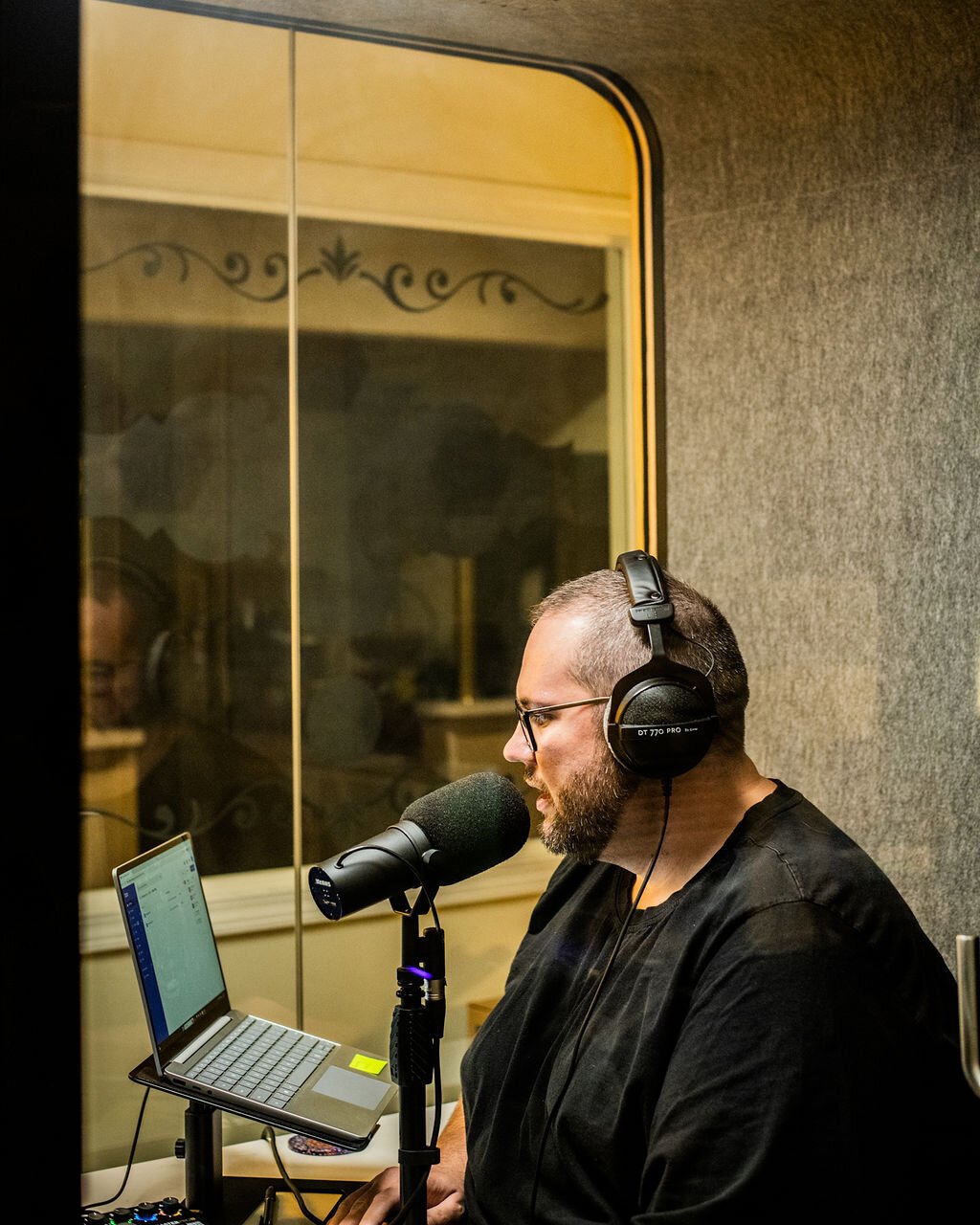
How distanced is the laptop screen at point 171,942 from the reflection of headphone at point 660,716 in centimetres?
48

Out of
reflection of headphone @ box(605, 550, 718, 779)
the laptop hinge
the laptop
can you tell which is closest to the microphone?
reflection of headphone @ box(605, 550, 718, 779)

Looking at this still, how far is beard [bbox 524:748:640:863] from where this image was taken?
1.18 m

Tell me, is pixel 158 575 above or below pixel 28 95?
below

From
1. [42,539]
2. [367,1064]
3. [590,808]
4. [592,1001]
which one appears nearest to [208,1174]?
[367,1064]

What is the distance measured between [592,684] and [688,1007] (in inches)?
12.2

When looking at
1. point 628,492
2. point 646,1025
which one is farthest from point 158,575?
point 646,1025

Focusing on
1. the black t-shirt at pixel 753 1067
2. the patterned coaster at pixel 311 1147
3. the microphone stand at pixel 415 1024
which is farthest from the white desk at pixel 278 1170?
the microphone stand at pixel 415 1024

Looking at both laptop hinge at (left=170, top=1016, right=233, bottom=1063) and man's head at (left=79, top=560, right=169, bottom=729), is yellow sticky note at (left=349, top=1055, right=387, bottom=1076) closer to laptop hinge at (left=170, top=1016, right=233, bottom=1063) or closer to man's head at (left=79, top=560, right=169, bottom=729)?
laptop hinge at (left=170, top=1016, right=233, bottom=1063)

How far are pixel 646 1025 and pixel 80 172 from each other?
0.84 m

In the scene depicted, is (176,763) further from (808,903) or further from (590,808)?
(808,903)

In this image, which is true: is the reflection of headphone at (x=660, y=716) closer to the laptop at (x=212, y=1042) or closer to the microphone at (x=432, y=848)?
the microphone at (x=432, y=848)

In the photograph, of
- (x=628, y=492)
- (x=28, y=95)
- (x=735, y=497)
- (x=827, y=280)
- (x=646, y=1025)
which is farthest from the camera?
(x=628, y=492)

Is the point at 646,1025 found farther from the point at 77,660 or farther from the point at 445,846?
the point at 77,660

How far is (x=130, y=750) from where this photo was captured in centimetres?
152
